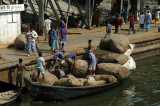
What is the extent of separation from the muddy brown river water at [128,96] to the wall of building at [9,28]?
4.78 metres

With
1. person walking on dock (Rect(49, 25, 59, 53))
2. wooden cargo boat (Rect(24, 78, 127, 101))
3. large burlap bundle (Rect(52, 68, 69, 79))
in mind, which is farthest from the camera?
person walking on dock (Rect(49, 25, 59, 53))

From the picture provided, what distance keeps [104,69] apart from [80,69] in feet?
3.60

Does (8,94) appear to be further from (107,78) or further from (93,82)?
(107,78)

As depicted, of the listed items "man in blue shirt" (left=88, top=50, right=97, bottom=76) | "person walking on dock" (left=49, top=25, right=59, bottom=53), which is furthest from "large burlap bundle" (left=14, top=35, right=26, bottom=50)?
"man in blue shirt" (left=88, top=50, right=97, bottom=76)

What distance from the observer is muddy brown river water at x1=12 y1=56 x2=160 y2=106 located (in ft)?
44.9

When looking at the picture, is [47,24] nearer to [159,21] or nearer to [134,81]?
[134,81]

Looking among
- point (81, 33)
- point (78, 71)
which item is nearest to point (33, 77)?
point (78, 71)

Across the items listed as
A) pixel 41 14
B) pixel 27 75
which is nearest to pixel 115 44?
pixel 27 75

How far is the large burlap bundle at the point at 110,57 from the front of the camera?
1581 centimetres

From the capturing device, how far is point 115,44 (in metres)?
16.7

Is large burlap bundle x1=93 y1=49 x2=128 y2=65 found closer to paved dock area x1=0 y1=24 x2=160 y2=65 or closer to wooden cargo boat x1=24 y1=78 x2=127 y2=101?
paved dock area x1=0 y1=24 x2=160 y2=65

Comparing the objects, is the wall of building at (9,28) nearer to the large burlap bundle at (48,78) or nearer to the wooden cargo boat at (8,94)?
the wooden cargo boat at (8,94)

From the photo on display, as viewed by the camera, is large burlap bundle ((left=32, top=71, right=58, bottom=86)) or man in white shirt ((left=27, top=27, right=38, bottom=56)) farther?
man in white shirt ((left=27, top=27, right=38, bottom=56))

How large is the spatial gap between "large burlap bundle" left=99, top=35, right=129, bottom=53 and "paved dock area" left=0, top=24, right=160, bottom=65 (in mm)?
1699
